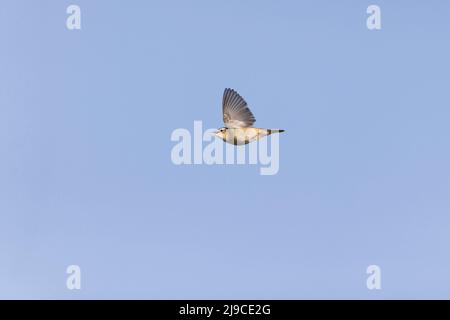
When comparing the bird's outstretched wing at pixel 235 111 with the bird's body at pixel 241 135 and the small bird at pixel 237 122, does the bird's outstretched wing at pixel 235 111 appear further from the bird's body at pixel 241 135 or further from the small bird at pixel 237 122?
the bird's body at pixel 241 135

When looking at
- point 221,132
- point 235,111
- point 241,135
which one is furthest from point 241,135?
point 235,111

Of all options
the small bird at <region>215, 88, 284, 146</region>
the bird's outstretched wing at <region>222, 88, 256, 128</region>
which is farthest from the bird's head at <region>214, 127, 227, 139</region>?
the bird's outstretched wing at <region>222, 88, 256, 128</region>

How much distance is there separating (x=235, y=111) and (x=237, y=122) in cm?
30

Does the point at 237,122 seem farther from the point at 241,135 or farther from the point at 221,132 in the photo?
the point at 221,132

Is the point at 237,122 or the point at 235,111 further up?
the point at 235,111

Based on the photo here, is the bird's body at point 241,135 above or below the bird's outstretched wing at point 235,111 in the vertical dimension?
below

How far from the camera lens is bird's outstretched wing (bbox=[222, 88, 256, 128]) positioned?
17.7 metres

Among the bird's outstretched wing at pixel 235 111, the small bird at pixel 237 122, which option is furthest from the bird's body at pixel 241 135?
the bird's outstretched wing at pixel 235 111

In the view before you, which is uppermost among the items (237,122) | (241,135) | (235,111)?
(235,111)

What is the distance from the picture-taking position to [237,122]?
1773 cm

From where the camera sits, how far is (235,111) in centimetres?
1772

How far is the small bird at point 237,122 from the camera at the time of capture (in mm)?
17656
